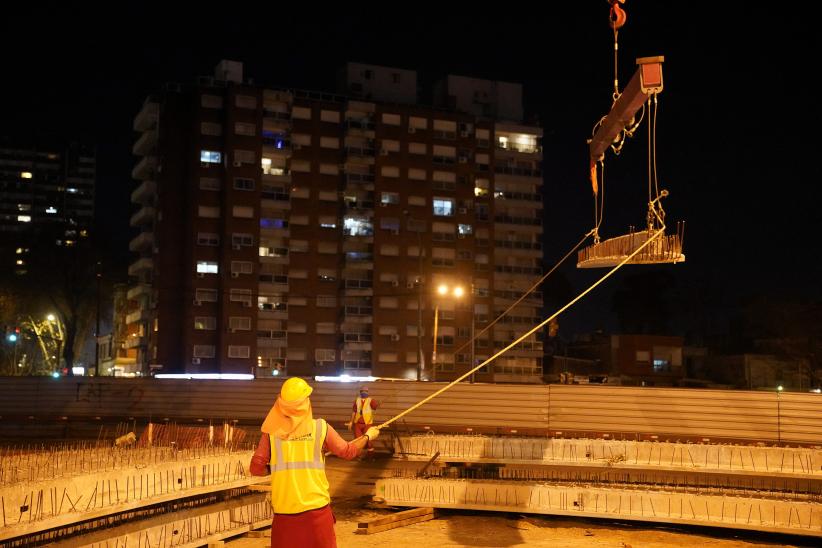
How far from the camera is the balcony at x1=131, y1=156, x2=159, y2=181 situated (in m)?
79.4

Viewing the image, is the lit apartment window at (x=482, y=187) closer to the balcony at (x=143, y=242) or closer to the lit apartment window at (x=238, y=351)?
the lit apartment window at (x=238, y=351)

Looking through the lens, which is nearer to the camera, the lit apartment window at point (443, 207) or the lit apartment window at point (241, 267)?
the lit apartment window at point (241, 267)

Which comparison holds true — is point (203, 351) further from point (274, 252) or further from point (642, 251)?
point (642, 251)

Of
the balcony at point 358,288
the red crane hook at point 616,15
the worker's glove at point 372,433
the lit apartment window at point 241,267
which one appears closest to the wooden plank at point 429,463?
the worker's glove at point 372,433

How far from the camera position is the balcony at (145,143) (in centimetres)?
7894

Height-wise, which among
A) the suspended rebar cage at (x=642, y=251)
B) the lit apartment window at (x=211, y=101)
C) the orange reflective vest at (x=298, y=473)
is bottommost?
the orange reflective vest at (x=298, y=473)

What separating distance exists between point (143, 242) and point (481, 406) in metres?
60.7

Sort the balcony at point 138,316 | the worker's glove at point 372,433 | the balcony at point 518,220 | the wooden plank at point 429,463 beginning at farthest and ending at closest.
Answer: the balcony at point 518,220
the balcony at point 138,316
the wooden plank at point 429,463
the worker's glove at point 372,433

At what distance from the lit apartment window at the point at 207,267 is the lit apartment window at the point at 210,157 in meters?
8.80

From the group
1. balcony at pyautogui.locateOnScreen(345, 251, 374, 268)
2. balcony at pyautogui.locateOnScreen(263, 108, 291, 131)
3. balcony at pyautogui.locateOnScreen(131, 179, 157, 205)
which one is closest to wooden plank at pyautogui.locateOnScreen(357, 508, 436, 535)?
balcony at pyautogui.locateOnScreen(345, 251, 374, 268)

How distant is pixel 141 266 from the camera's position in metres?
78.7

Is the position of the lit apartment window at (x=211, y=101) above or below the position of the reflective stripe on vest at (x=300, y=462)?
above

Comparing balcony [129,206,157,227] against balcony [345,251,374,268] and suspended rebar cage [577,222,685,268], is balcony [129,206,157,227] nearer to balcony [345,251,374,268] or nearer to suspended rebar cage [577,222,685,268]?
balcony [345,251,374,268]

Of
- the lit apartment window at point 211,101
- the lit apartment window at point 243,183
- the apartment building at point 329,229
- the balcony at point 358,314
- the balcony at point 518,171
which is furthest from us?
the balcony at point 518,171
